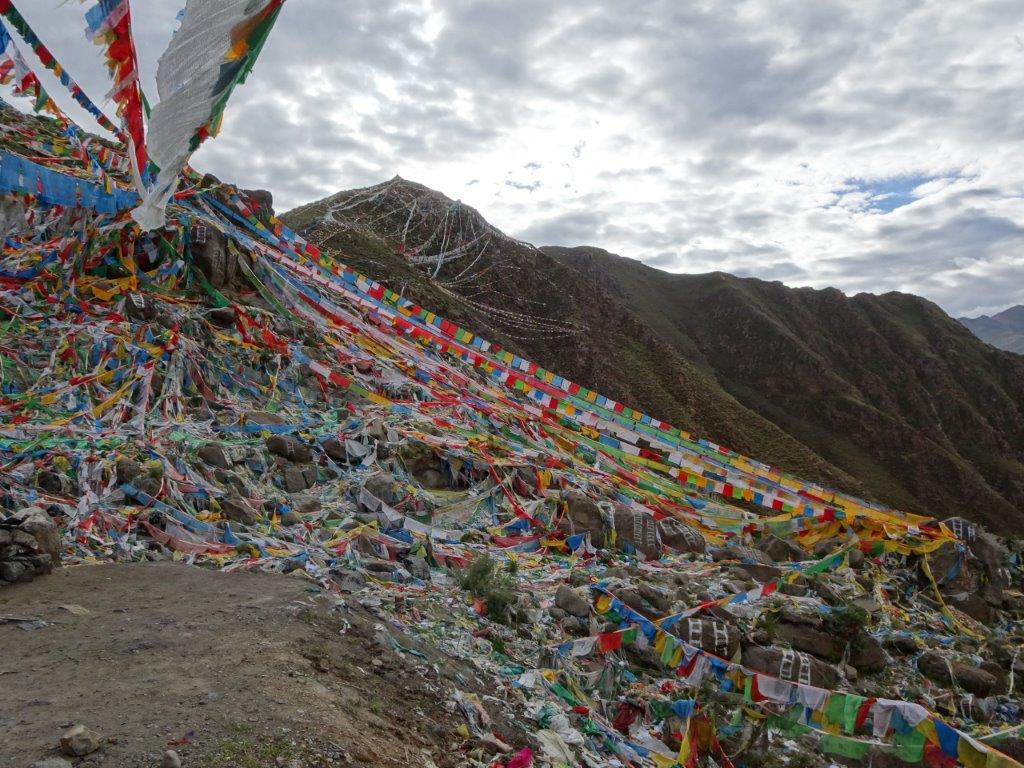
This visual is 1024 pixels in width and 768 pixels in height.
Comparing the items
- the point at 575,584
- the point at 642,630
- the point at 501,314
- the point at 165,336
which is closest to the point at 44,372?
the point at 165,336

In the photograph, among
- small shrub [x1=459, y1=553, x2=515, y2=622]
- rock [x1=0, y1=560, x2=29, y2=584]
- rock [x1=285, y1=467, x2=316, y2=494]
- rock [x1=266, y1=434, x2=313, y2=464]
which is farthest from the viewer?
rock [x1=266, y1=434, x2=313, y2=464]

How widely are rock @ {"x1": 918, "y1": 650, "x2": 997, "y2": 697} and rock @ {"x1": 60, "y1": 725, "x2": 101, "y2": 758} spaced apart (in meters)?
8.34

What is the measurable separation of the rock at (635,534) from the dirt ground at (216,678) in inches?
214

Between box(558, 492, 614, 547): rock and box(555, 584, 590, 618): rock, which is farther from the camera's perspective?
box(558, 492, 614, 547): rock

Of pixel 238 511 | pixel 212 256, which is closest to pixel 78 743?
pixel 238 511

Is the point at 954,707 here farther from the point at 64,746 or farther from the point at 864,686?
the point at 64,746

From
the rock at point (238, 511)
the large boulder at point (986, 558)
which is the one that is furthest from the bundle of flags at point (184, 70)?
the large boulder at point (986, 558)

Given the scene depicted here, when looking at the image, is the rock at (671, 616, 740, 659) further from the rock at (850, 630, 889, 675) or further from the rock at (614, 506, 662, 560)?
the rock at (614, 506, 662, 560)

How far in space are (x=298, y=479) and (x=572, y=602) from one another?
4.38 m

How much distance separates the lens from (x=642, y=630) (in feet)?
21.5

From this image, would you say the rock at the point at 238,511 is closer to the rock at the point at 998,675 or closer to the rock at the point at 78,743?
the rock at the point at 78,743

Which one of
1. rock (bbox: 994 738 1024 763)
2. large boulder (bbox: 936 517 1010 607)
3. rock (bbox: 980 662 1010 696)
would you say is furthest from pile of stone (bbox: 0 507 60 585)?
large boulder (bbox: 936 517 1010 607)

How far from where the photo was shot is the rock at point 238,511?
7504 millimetres

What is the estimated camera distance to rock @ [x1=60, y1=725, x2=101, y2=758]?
290cm
